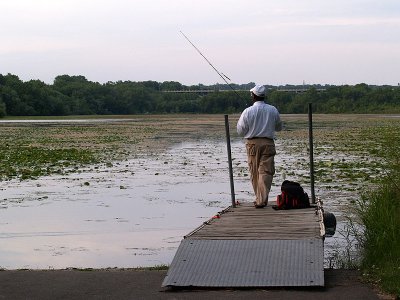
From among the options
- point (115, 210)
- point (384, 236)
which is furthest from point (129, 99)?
point (384, 236)

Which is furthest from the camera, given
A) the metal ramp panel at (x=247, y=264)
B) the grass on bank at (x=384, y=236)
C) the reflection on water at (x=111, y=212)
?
the reflection on water at (x=111, y=212)

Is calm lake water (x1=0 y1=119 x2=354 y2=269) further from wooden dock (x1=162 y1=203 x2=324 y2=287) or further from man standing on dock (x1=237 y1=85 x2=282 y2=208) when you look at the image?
wooden dock (x1=162 y1=203 x2=324 y2=287)

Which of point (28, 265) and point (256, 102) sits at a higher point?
point (256, 102)

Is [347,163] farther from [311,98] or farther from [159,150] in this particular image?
[311,98]

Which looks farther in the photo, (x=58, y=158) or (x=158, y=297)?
(x=58, y=158)

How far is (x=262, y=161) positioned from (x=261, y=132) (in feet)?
1.30

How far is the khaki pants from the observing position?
34.9 feet

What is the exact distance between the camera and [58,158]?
98.0ft

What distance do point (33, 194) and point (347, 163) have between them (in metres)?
11.5

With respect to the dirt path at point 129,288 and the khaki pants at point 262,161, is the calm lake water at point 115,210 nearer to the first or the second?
the khaki pants at point 262,161

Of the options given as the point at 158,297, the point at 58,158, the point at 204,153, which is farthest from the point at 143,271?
the point at 204,153

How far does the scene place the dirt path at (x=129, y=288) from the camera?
6.73 m

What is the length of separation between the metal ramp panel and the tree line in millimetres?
89284

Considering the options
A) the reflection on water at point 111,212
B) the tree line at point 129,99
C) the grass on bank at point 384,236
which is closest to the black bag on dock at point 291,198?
the grass on bank at point 384,236
